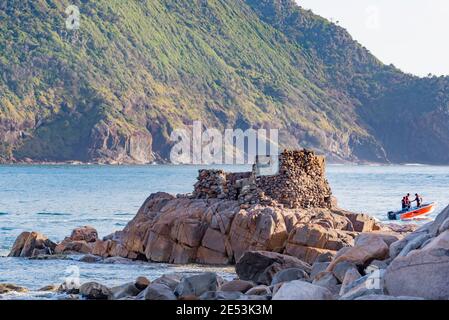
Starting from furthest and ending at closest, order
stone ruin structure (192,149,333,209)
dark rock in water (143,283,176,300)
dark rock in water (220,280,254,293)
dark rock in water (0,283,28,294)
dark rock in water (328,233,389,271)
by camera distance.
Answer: stone ruin structure (192,149,333,209), dark rock in water (0,283,28,294), dark rock in water (220,280,254,293), dark rock in water (328,233,389,271), dark rock in water (143,283,176,300)

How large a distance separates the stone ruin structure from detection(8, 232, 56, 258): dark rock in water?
208 inches

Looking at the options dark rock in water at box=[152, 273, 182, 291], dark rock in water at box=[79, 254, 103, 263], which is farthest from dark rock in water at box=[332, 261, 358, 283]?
dark rock in water at box=[79, 254, 103, 263]

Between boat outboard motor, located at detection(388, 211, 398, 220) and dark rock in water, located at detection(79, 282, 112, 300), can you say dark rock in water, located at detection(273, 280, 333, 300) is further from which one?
boat outboard motor, located at detection(388, 211, 398, 220)

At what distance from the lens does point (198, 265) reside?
2892 cm

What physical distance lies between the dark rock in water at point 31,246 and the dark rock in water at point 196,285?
16677 millimetres

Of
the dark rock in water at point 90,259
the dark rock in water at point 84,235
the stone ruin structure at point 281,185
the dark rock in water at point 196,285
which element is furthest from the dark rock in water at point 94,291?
the dark rock in water at point 84,235

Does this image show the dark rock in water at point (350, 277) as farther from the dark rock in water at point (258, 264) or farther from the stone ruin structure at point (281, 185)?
the stone ruin structure at point (281, 185)

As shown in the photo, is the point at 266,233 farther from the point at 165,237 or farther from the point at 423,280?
the point at 423,280

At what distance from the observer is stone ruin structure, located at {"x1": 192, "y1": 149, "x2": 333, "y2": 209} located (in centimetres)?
3127

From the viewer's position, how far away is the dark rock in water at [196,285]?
639 inches

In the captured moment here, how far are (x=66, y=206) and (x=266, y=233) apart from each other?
4496 centimetres

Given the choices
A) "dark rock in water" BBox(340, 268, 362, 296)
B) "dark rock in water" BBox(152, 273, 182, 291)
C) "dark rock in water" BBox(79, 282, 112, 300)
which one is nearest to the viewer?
"dark rock in water" BBox(340, 268, 362, 296)

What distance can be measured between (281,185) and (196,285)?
15215 mm
